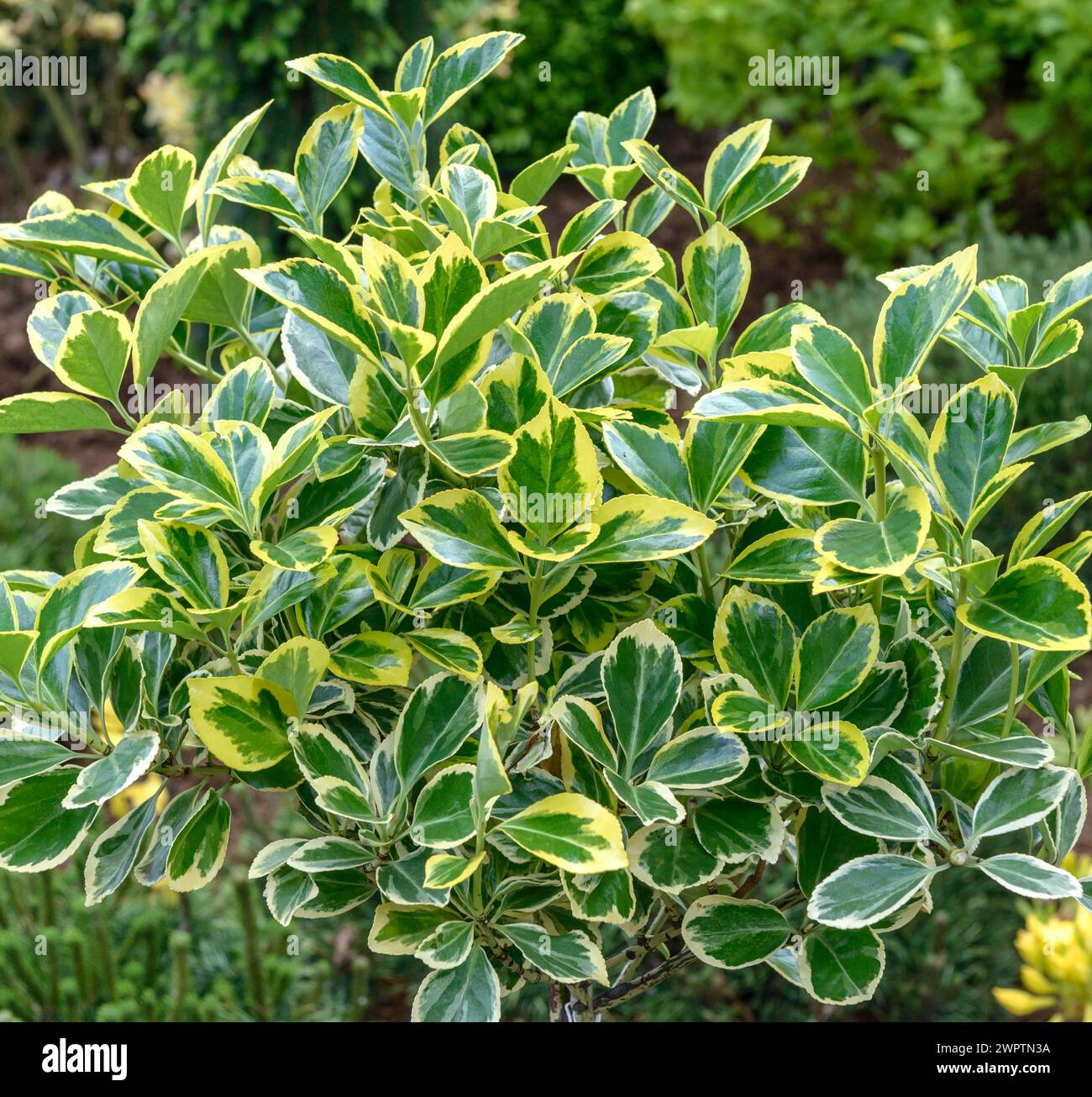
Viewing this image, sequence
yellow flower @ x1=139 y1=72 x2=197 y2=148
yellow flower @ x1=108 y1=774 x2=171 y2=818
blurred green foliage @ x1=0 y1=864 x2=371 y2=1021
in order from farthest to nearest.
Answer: yellow flower @ x1=139 y1=72 x2=197 y2=148, yellow flower @ x1=108 y1=774 x2=171 y2=818, blurred green foliage @ x1=0 y1=864 x2=371 y2=1021

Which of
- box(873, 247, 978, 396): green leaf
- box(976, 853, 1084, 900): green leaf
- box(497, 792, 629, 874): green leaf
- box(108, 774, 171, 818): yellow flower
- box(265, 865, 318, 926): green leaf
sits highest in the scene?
box(873, 247, 978, 396): green leaf

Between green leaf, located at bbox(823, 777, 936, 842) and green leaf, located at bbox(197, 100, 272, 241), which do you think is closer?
green leaf, located at bbox(823, 777, 936, 842)

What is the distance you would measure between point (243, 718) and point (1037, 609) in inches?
22.8

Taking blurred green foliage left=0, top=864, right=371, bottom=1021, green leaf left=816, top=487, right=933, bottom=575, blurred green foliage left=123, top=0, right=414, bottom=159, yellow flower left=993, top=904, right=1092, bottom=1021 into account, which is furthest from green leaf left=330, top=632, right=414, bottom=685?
blurred green foliage left=123, top=0, right=414, bottom=159

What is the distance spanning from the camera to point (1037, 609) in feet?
2.79

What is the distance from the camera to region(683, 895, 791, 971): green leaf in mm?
991

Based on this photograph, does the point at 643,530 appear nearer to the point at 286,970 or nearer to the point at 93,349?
the point at 93,349

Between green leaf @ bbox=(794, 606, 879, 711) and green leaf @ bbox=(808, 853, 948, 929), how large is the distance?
0.12 metres

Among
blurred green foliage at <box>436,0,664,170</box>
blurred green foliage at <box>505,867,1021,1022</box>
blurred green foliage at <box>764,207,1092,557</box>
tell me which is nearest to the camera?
blurred green foliage at <box>505,867,1021,1022</box>

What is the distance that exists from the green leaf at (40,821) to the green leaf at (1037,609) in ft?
2.23

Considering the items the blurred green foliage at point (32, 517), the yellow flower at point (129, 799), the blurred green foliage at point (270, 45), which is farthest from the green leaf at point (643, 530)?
the blurred green foliage at point (270, 45)

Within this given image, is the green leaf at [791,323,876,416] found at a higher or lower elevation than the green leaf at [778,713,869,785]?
higher

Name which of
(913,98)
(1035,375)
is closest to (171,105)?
(913,98)

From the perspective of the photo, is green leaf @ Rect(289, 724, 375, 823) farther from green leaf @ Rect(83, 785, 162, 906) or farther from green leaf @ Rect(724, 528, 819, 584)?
green leaf @ Rect(724, 528, 819, 584)
